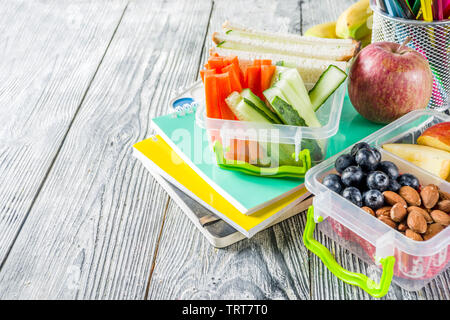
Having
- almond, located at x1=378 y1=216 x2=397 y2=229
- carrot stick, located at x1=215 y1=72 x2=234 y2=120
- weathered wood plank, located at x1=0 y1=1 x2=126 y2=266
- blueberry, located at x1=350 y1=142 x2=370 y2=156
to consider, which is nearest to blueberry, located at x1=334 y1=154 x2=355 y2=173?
blueberry, located at x1=350 y1=142 x2=370 y2=156

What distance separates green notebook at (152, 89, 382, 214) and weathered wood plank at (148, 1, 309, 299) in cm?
6

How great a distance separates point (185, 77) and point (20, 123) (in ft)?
1.46

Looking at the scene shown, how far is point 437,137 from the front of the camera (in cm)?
94

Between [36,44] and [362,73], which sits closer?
[362,73]

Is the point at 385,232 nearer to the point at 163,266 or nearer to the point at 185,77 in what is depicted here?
the point at 163,266

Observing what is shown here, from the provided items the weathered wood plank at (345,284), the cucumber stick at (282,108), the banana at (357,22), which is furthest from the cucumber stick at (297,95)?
Result: the banana at (357,22)

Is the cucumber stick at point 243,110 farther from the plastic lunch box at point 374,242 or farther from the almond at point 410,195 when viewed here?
the almond at point 410,195

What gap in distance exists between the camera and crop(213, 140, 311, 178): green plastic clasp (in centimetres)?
92

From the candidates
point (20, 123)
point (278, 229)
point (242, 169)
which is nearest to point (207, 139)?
point (242, 169)

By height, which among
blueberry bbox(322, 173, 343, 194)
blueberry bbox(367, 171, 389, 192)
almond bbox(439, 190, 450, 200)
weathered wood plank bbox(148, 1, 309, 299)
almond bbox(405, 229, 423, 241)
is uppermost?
blueberry bbox(367, 171, 389, 192)

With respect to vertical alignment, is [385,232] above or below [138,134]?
above

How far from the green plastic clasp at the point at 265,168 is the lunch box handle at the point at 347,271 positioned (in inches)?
3.9

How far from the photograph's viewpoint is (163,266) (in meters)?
0.84

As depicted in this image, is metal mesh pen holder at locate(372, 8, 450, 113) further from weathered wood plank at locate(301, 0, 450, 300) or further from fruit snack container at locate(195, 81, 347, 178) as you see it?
Result: weathered wood plank at locate(301, 0, 450, 300)
